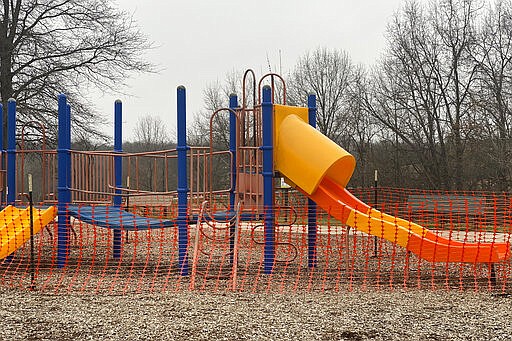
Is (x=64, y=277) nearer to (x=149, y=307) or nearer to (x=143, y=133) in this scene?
(x=149, y=307)

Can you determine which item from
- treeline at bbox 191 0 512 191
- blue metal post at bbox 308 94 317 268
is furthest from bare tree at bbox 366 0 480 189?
blue metal post at bbox 308 94 317 268

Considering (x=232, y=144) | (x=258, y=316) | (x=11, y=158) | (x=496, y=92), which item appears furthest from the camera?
(x=496, y=92)

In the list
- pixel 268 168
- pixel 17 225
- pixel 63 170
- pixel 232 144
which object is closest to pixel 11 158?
pixel 17 225

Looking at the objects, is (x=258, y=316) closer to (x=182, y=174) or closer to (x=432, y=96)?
(x=182, y=174)

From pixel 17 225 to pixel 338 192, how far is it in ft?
15.7

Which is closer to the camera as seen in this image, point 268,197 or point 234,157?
point 268,197

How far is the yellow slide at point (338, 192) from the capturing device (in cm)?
761

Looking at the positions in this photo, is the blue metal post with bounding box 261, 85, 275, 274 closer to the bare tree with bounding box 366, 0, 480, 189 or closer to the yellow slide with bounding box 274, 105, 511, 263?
the yellow slide with bounding box 274, 105, 511, 263

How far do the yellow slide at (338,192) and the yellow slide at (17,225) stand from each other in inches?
137

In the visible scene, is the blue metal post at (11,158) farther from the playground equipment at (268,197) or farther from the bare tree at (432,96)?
the bare tree at (432,96)

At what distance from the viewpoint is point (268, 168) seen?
8.27 meters

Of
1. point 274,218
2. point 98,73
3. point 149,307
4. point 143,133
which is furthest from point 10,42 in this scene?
point 143,133

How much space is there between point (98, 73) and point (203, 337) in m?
17.1

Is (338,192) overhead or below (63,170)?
below
